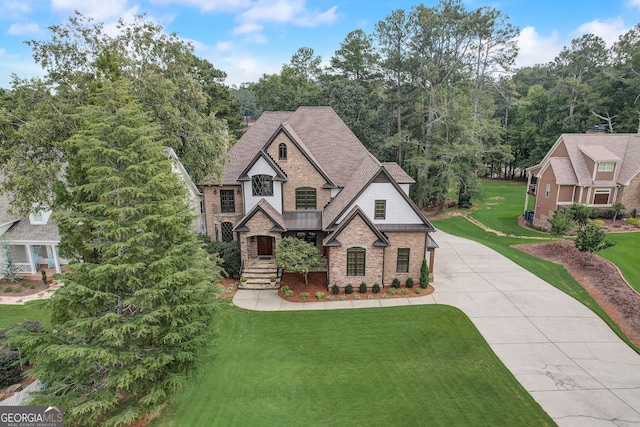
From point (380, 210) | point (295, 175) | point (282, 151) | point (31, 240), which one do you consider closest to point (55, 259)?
point (31, 240)

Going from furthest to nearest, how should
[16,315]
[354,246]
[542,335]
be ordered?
[354,246], [16,315], [542,335]

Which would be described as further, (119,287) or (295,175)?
(295,175)

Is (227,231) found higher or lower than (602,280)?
higher

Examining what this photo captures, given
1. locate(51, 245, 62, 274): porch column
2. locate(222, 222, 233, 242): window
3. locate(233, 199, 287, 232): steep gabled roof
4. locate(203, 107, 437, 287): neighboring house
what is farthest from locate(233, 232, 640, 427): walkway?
locate(51, 245, 62, 274): porch column

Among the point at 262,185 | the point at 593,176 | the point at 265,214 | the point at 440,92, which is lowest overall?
the point at 265,214

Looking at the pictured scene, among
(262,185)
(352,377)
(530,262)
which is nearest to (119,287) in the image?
(352,377)

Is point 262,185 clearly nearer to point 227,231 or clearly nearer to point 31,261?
point 227,231

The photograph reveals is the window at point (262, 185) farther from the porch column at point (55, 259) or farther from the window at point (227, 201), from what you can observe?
the porch column at point (55, 259)

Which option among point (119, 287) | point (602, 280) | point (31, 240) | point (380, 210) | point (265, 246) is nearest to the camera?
point (119, 287)
